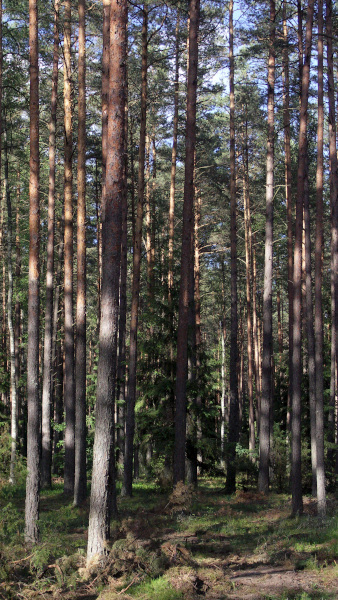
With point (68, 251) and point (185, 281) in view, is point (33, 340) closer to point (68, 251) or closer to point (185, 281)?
point (185, 281)

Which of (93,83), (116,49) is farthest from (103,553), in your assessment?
(93,83)

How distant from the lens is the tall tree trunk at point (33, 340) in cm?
1069

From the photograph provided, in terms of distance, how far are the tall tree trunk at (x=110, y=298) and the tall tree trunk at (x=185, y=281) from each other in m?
4.96

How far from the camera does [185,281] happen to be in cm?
1410

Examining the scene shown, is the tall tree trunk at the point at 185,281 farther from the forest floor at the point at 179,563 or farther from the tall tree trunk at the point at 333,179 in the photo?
the tall tree trunk at the point at 333,179

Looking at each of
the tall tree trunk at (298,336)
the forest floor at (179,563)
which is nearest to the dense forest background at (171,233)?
the tall tree trunk at (298,336)

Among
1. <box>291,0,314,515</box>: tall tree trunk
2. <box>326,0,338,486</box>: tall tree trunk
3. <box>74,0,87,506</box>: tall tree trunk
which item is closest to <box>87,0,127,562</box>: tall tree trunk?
<box>291,0,314,515</box>: tall tree trunk

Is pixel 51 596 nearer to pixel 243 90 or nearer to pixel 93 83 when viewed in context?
pixel 93 83

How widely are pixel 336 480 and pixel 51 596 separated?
50.3ft

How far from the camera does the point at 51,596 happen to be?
7.01m

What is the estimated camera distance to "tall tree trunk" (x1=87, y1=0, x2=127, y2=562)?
8.54m

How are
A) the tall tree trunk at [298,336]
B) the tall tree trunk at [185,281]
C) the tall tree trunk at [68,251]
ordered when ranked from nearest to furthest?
the tall tree trunk at [298,336] < the tall tree trunk at [185,281] < the tall tree trunk at [68,251]

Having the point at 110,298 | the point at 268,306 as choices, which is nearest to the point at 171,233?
the point at 268,306

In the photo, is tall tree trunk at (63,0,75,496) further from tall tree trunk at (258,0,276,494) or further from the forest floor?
tall tree trunk at (258,0,276,494)
